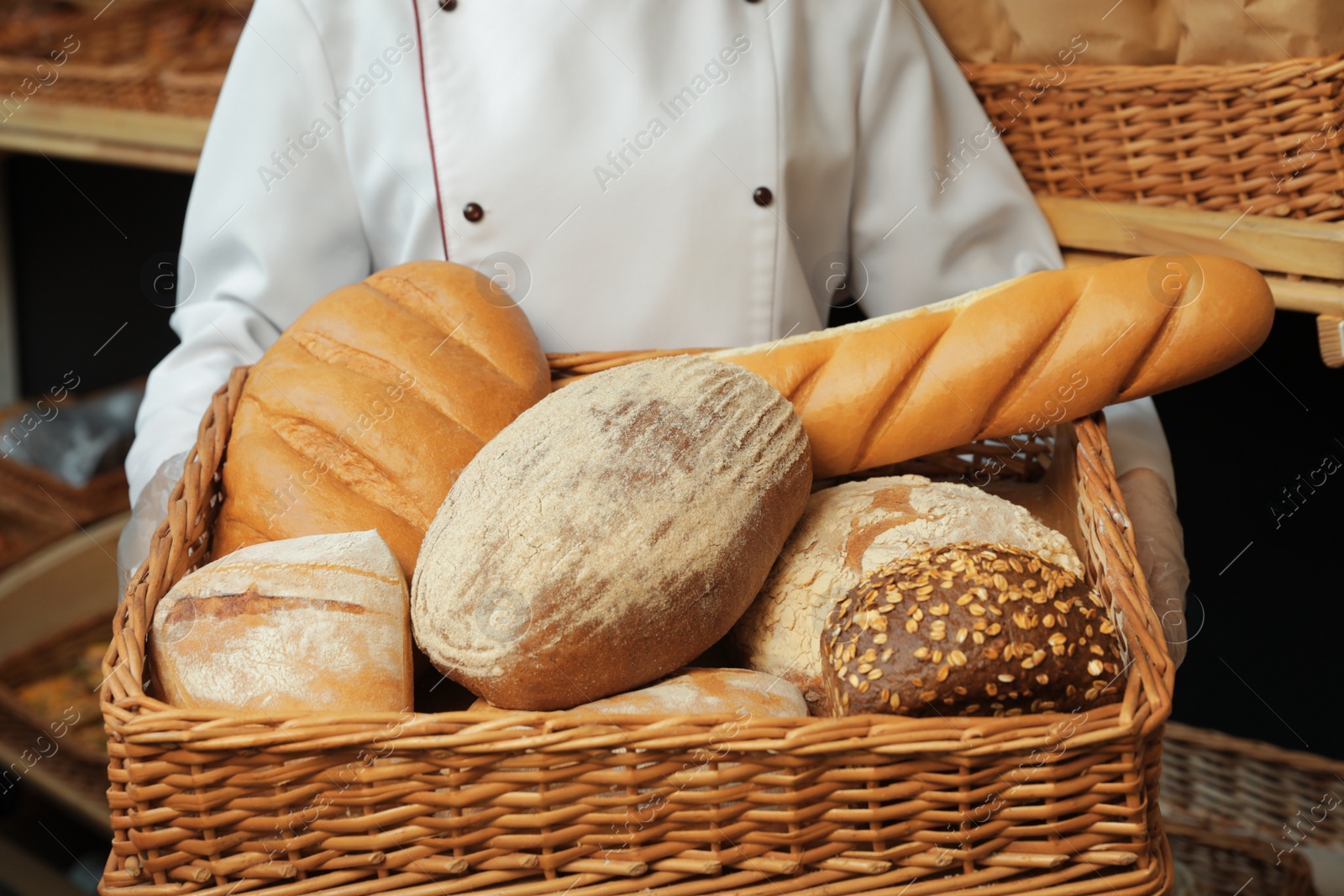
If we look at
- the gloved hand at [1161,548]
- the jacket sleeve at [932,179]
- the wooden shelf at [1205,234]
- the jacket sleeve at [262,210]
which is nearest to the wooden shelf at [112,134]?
the jacket sleeve at [262,210]

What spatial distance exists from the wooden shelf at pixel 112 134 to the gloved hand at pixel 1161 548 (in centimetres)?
134

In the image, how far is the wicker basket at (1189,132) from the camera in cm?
89

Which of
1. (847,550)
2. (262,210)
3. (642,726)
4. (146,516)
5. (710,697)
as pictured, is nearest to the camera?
(642,726)

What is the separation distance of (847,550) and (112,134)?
1.37m

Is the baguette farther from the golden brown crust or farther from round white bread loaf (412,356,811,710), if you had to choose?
round white bread loaf (412,356,811,710)

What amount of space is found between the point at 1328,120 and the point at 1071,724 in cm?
67

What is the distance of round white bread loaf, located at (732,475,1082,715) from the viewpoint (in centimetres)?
76

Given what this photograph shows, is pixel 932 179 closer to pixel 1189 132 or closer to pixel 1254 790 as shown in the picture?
pixel 1189 132

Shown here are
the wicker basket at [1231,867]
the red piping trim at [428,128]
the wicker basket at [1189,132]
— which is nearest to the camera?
the wicker basket at [1189,132]

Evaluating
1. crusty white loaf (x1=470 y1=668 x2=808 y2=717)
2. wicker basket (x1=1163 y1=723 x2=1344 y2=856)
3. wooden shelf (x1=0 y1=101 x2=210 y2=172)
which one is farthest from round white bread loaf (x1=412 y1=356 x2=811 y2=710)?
wooden shelf (x1=0 y1=101 x2=210 y2=172)

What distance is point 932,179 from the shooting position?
1.11 metres

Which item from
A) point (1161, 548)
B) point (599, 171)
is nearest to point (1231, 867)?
point (1161, 548)

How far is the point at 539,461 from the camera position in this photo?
71cm

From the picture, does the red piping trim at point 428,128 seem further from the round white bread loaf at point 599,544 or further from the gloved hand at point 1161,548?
the gloved hand at point 1161,548
